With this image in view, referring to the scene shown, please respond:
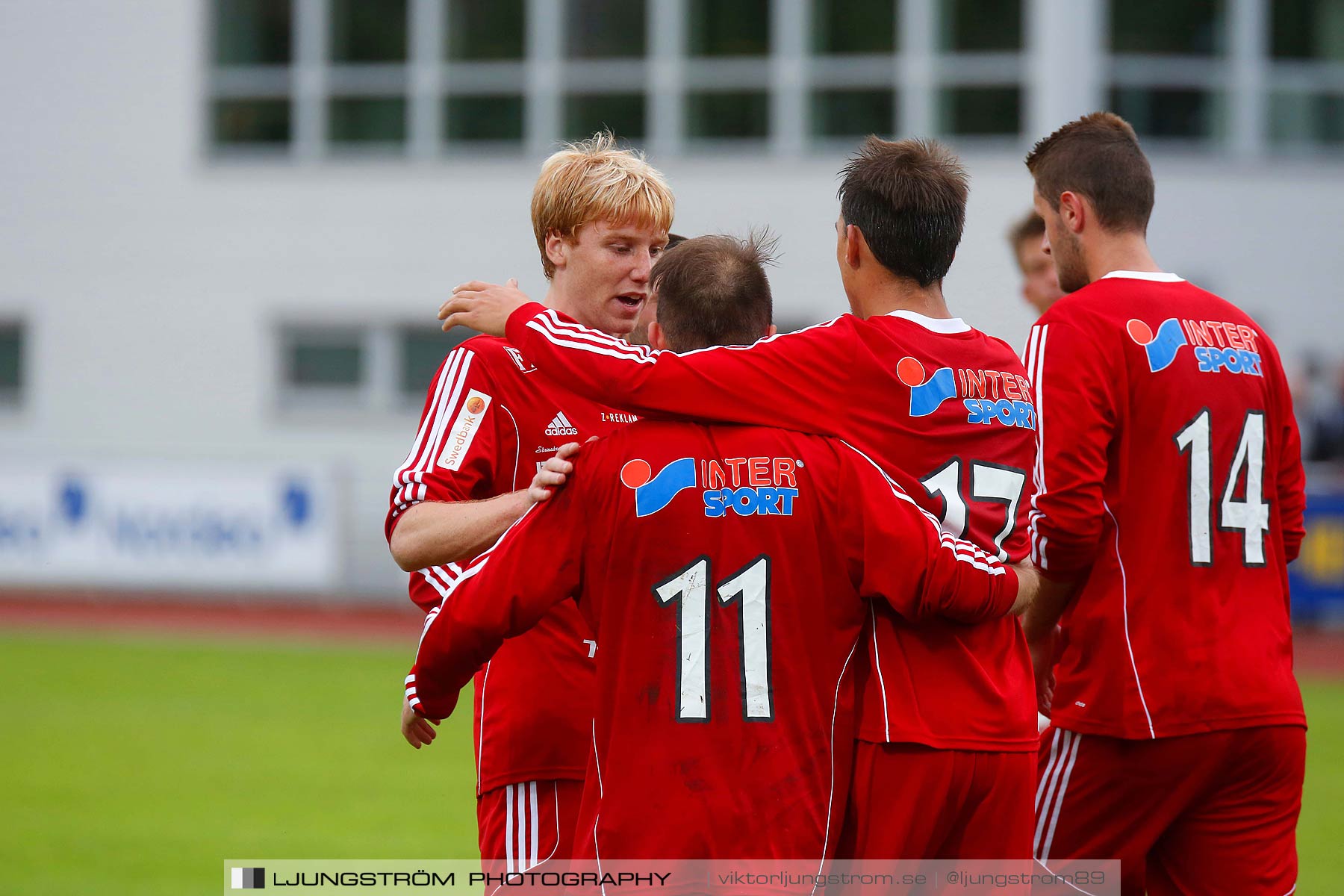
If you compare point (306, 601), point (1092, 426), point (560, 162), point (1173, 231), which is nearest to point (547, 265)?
point (560, 162)

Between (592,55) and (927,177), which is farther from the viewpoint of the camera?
(592,55)

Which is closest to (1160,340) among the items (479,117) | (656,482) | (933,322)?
(933,322)

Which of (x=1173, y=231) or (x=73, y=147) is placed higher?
(x=73, y=147)

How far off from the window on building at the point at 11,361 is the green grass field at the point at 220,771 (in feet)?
23.4

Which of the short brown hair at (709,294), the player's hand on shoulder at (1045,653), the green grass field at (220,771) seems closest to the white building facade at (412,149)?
the green grass field at (220,771)

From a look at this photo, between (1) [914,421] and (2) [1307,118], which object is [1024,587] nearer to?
(1) [914,421]

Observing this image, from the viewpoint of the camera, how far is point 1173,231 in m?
18.0

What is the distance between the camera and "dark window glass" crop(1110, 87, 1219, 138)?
18344 mm

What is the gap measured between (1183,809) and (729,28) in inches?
649

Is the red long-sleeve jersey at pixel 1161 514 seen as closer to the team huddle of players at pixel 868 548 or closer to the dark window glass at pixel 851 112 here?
the team huddle of players at pixel 868 548

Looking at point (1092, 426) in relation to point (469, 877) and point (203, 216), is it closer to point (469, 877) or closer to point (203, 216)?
point (469, 877)

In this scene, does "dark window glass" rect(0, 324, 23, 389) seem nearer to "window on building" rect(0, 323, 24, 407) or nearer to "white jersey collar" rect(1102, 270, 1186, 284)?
"window on building" rect(0, 323, 24, 407)

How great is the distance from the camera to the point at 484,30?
19516mm

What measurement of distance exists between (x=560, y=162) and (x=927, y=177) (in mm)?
949
